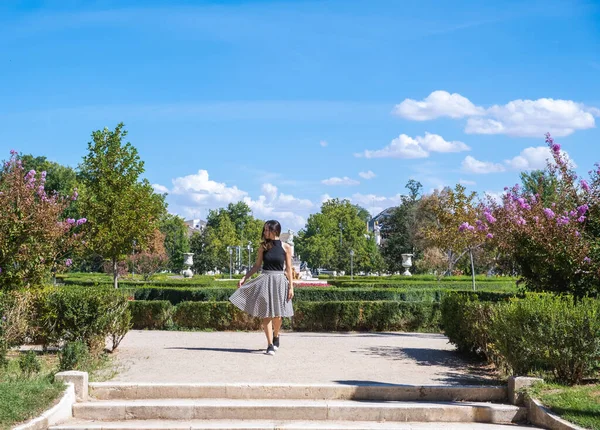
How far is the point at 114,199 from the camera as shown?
84.7 ft

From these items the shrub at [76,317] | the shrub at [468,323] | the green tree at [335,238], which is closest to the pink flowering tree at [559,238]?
the shrub at [468,323]

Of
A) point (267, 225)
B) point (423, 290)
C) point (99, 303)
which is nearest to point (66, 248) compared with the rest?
point (99, 303)

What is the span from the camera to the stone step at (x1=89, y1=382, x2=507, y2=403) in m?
7.40

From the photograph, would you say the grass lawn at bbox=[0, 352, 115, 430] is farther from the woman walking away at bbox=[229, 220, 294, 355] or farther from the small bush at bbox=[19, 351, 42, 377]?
the woman walking away at bbox=[229, 220, 294, 355]

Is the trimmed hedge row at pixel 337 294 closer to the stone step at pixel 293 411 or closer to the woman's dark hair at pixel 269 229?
the woman's dark hair at pixel 269 229

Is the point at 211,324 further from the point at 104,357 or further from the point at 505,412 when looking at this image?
the point at 505,412

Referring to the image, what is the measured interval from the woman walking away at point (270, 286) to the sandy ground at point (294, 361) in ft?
2.21

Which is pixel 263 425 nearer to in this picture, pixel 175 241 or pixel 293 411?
pixel 293 411

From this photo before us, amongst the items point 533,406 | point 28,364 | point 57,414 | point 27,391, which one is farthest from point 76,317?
point 533,406

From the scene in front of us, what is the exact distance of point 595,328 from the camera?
7.39 metres

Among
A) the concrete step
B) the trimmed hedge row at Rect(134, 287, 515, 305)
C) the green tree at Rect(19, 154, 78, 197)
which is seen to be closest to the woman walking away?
the concrete step

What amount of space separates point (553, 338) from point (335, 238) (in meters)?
74.6

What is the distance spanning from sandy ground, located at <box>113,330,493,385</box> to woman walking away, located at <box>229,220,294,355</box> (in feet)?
2.21

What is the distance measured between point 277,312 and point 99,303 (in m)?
2.43
